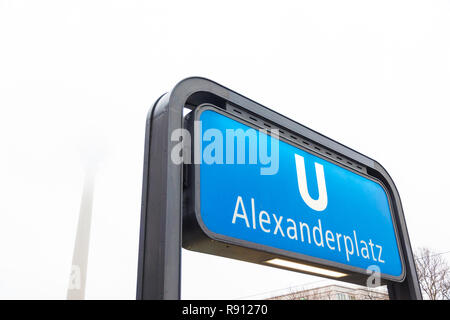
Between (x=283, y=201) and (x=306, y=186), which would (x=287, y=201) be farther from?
(x=306, y=186)

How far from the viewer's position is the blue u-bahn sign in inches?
68.4

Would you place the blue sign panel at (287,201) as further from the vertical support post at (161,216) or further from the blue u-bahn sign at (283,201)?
the vertical support post at (161,216)

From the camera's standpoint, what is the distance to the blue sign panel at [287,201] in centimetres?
176

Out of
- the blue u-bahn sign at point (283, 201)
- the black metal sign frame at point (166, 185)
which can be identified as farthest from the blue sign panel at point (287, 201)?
the black metal sign frame at point (166, 185)

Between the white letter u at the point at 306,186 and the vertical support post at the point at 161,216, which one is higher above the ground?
the white letter u at the point at 306,186

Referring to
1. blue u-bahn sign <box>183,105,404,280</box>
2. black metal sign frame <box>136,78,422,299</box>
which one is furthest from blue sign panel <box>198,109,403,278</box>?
black metal sign frame <box>136,78,422,299</box>

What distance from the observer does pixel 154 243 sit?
1.48 m
